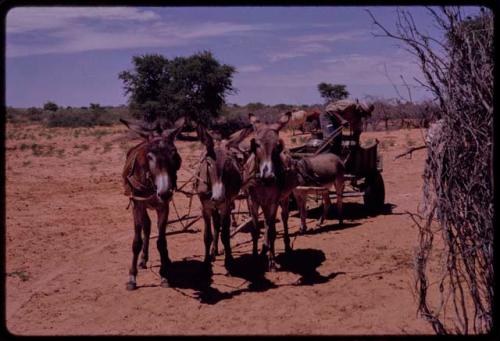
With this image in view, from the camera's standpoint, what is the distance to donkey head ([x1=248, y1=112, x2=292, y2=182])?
7086mm

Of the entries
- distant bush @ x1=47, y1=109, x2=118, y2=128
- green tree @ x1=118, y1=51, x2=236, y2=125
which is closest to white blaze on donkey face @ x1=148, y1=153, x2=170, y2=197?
green tree @ x1=118, y1=51, x2=236, y2=125

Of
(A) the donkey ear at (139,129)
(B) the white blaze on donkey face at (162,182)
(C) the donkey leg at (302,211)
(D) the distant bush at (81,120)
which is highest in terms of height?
(D) the distant bush at (81,120)

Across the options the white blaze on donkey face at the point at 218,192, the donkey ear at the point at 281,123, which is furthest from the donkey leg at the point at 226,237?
the donkey ear at the point at 281,123

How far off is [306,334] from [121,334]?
2150mm

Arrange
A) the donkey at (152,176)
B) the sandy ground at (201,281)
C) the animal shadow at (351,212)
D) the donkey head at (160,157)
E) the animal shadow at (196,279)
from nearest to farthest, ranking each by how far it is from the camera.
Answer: the sandy ground at (201,281), the donkey head at (160,157), the donkey at (152,176), the animal shadow at (196,279), the animal shadow at (351,212)

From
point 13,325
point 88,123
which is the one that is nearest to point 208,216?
point 13,325

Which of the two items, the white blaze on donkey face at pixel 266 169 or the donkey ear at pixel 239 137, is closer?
the white blaze on donkey face at pixel 266 169

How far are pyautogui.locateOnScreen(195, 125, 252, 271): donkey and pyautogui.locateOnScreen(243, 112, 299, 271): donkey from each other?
28 cm

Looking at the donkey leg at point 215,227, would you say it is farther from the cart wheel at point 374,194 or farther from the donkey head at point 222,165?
the cart wheel at point 374,194

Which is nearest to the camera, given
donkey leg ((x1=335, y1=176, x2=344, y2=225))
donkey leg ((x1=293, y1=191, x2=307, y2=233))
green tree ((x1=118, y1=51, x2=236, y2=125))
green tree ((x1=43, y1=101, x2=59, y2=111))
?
donkey leg ((x1=293, y1=191, x2=307, y2=233))

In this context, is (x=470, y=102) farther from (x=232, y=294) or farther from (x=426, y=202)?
(x=232, y=294)

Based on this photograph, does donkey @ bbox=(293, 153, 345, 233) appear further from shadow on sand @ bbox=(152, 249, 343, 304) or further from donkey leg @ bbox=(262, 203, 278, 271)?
donkey leg @ bbox=(262, 203, 278, 271)

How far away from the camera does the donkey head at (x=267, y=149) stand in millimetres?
7086

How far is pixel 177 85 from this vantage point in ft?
135
